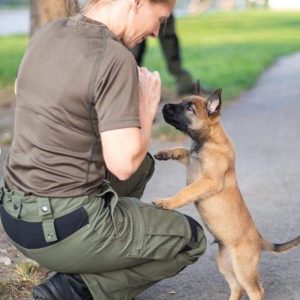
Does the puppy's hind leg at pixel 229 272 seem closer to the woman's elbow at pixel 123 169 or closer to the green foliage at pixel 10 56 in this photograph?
the woman's elbow at pixel 123 169

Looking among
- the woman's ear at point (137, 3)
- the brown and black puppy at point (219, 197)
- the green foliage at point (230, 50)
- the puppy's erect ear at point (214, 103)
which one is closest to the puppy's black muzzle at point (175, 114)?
the brown and black puppy at point (219, 197)

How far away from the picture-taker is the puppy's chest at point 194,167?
419 centimetres

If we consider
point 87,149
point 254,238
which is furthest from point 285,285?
point 87,149

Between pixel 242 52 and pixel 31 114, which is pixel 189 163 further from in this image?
pixel 242 52

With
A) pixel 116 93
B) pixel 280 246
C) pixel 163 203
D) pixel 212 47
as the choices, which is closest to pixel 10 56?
pixel 212 47

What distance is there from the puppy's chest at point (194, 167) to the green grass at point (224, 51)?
306 inches

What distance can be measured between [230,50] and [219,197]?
635 inches

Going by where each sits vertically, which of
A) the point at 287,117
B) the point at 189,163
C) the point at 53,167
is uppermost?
the point at 53,167

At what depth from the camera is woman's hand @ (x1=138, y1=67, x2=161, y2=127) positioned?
357 cm

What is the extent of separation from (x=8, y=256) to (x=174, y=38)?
647cm

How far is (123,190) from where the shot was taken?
4.27 metres

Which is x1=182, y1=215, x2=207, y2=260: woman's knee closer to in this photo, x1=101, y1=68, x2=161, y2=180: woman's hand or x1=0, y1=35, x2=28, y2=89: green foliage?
x1=101, y1=68, x2=161, y2=180: woman's hand

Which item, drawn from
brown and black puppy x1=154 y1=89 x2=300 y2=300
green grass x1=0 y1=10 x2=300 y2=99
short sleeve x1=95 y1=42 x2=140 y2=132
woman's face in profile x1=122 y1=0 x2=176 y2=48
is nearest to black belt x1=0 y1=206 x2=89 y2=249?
short sleeve x1=95 y1=42 x2=140 y2=132

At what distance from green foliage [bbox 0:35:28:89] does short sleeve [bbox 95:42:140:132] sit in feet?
32.6
